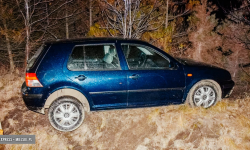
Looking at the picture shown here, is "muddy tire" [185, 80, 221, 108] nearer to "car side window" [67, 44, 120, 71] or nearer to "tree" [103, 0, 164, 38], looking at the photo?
"car side window" [67, 44, 120, 71]

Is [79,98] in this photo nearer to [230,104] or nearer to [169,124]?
[169,124]

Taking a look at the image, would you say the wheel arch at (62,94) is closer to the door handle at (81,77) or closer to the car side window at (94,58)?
the door handle at (81,77)

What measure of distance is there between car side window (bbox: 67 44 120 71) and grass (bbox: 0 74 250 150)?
3.75 ft

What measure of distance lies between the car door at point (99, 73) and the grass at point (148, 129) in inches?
18.8

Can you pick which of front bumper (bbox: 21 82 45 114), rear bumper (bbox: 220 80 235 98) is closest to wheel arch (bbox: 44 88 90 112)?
front bumper (bbox: 21 82 45 114)

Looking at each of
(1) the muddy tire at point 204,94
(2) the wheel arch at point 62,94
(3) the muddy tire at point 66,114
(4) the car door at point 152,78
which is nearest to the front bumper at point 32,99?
(2) the wheel arch at point 62,94

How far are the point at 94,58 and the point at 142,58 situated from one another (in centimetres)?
107

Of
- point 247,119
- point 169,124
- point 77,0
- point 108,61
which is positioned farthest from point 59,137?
point 77,0

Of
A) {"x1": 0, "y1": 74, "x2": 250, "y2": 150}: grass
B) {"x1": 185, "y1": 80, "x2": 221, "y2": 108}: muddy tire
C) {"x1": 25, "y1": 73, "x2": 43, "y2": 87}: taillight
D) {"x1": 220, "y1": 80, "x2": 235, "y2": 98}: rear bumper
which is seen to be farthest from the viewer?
{"x1": 220, "y1": 80, "x2": 235, "y2": 98}: rear bumper

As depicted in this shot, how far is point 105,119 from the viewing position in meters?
3.98

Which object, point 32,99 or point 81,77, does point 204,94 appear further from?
point 32,99

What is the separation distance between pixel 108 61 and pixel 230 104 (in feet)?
9.96

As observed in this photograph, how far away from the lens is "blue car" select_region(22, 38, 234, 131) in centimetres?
354

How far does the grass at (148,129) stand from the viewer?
3.39 metres
